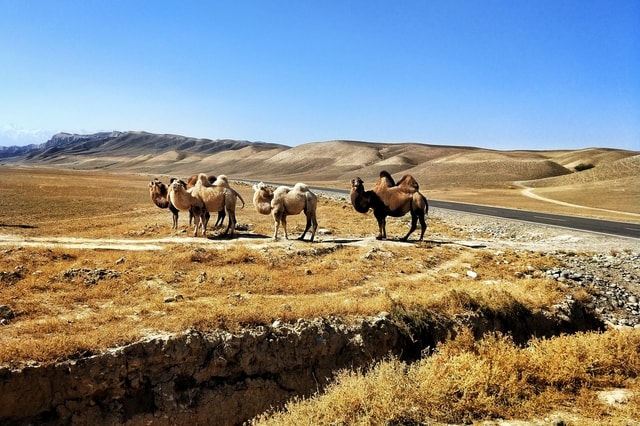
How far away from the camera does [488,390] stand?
6.71 meters

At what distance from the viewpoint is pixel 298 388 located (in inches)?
352

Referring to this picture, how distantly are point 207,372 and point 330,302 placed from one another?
3392 millimetres

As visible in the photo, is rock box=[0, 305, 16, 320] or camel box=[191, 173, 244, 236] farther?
camel box=[191, 173, 244, 236]

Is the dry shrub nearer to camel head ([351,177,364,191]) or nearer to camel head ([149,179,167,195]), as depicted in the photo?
camel head ([351,177,364,191])

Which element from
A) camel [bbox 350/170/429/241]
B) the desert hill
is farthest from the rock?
the desert hill

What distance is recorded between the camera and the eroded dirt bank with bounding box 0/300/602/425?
750 cm

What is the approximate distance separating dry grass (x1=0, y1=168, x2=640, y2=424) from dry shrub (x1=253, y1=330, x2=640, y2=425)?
2 cm

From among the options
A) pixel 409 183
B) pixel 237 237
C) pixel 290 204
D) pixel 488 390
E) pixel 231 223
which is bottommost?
pixel 488 390

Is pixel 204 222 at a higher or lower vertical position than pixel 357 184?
lower

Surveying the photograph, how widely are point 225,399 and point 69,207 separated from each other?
2936 cm

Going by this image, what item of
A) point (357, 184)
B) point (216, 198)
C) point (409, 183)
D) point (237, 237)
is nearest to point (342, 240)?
point (357, 184)

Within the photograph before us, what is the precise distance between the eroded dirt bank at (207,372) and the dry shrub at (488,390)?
1.40 m

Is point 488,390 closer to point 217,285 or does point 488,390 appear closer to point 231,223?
point 217,285

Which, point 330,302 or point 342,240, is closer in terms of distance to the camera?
point 330,302
